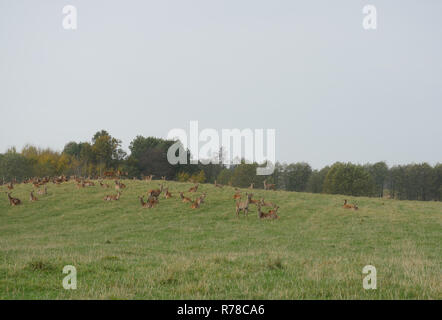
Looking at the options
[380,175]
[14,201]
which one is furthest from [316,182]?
[14,201]

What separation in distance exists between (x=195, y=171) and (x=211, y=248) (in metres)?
81.0

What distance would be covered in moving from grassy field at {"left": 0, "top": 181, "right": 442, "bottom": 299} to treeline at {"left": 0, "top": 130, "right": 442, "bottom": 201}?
40.2 m

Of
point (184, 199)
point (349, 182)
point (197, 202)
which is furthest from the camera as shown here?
point (349, 182)

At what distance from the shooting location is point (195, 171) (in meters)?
102

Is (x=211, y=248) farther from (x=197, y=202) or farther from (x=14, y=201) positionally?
(x=14, y=201)

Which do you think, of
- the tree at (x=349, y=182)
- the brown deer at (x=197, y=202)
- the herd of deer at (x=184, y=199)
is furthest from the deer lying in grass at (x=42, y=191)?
the tree at (x=349, y=182)

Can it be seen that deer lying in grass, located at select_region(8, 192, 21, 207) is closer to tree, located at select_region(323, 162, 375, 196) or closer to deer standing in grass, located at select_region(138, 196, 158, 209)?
deer standing in grass, located at select_region(138, 196, 158, 209)

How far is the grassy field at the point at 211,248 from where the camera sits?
9336mm

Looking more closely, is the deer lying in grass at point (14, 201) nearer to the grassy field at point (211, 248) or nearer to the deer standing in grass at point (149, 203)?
the grassy field at point (211, 248)

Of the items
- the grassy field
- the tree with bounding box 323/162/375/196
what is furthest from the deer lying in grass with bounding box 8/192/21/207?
the tree with bounding box 323/162/375/196

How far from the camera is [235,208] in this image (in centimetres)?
3641

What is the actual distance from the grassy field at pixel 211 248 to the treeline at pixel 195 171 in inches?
1583
